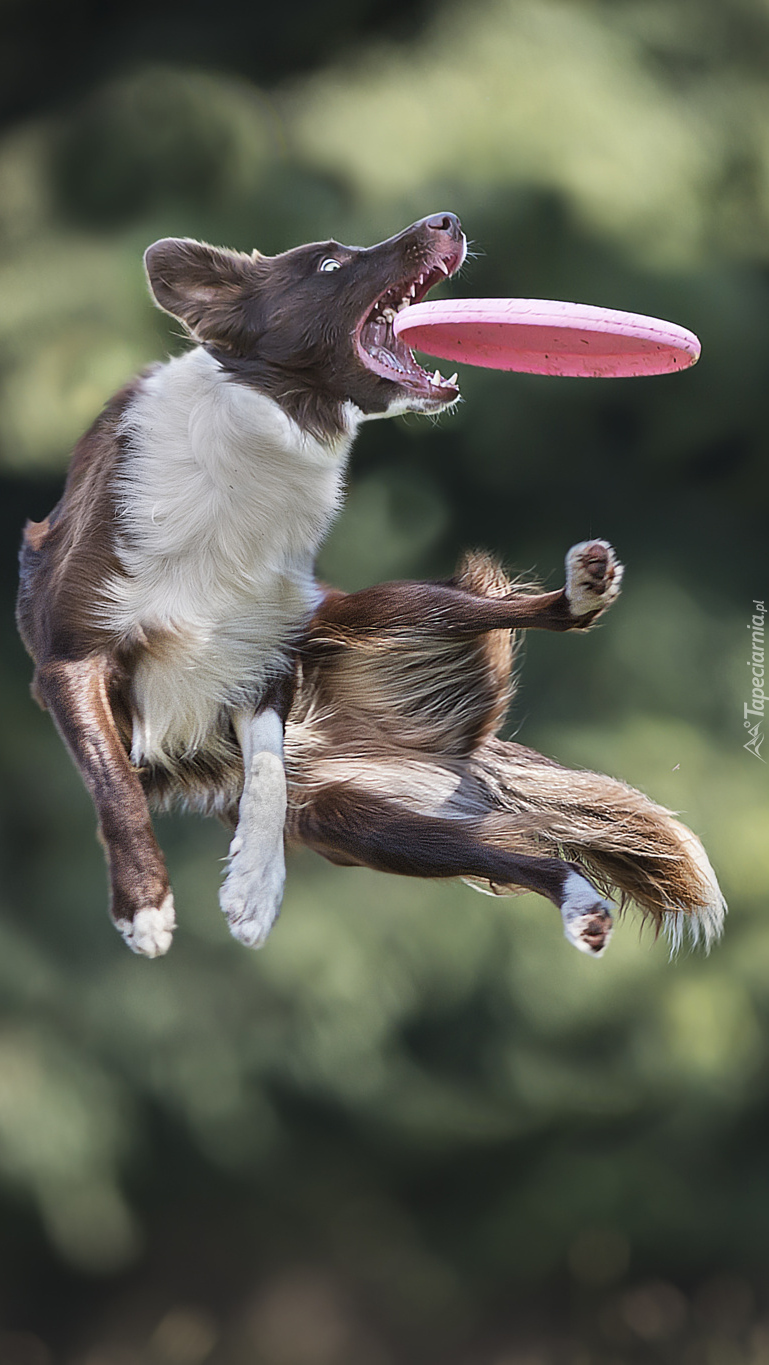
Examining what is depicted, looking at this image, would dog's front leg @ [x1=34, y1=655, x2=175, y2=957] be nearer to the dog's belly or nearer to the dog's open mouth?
the dog's belly

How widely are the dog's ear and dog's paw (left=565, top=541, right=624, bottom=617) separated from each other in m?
0.36

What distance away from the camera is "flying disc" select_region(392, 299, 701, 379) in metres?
0.94

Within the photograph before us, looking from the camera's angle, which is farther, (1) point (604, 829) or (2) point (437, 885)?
(2) point (437, 885)

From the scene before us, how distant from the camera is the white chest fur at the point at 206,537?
107cm

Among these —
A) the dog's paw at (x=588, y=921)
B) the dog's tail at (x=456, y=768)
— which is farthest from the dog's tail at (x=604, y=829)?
the dog's paw at (x=588, y=921)

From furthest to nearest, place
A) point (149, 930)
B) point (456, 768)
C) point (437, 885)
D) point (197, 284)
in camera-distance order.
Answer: point (437, 885) < point (456, 768) < point (197, 284) < point (149, 930)

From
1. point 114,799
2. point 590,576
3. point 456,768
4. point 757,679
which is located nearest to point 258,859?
point 114,799

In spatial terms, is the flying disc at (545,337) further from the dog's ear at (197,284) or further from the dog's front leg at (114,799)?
the dog's front leg at (114,799)

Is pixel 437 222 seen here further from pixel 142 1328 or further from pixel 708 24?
pixel 142 1328

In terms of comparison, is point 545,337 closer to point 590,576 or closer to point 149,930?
point 590,576

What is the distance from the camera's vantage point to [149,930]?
940 millimetres

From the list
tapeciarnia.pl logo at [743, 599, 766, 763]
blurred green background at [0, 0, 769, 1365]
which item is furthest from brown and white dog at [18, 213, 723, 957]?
tapeciarnia.pl logo at [743, 599, 766, 763]

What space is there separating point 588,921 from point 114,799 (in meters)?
0.40

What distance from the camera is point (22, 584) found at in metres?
1.19
